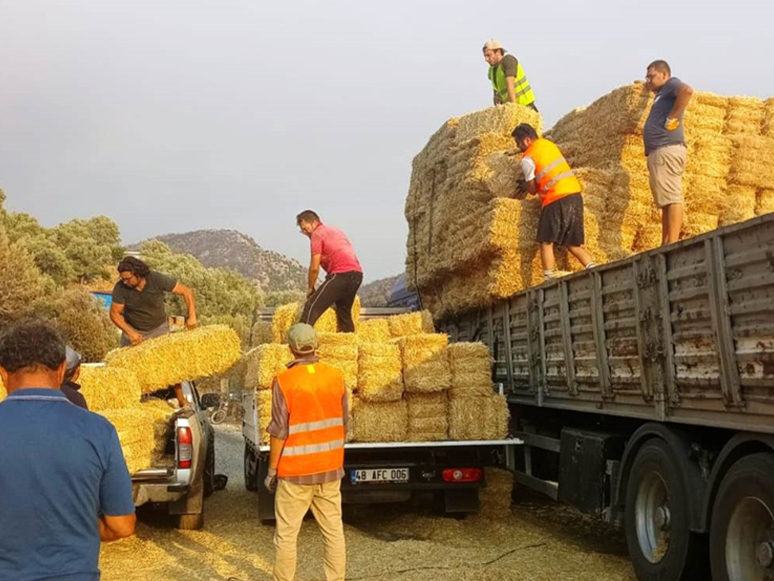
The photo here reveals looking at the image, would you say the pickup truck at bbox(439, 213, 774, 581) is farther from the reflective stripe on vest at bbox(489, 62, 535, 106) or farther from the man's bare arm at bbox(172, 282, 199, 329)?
the reflective stripe on vest at bbox(489, 62, 535, 106)

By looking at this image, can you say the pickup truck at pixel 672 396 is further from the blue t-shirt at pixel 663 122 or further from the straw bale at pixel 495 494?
the blue t-shirt at pixel 663 122

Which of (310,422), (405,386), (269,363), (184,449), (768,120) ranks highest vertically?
(768,120)

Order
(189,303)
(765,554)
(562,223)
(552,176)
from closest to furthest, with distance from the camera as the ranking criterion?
(765,554) → (562,223) → (552,176) → (189,303)

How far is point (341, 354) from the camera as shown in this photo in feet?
28.3

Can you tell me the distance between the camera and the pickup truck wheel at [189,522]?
8977 mm

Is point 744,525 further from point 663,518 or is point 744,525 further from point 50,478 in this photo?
point 50,478

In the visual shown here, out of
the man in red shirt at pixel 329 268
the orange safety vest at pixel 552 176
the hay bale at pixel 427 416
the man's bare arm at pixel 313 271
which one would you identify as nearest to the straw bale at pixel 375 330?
the man in red shirt at pixel 329 268

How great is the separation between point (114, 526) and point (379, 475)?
5513 millimetres

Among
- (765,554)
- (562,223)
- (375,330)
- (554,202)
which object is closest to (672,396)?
(765,554)

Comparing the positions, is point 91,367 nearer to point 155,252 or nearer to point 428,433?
point 428,433

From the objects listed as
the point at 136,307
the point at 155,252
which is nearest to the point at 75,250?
the point at 155,252

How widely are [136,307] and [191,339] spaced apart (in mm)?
1310

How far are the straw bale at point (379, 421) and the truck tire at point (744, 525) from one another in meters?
3.69

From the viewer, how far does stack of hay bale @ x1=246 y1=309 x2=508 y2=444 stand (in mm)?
8531
